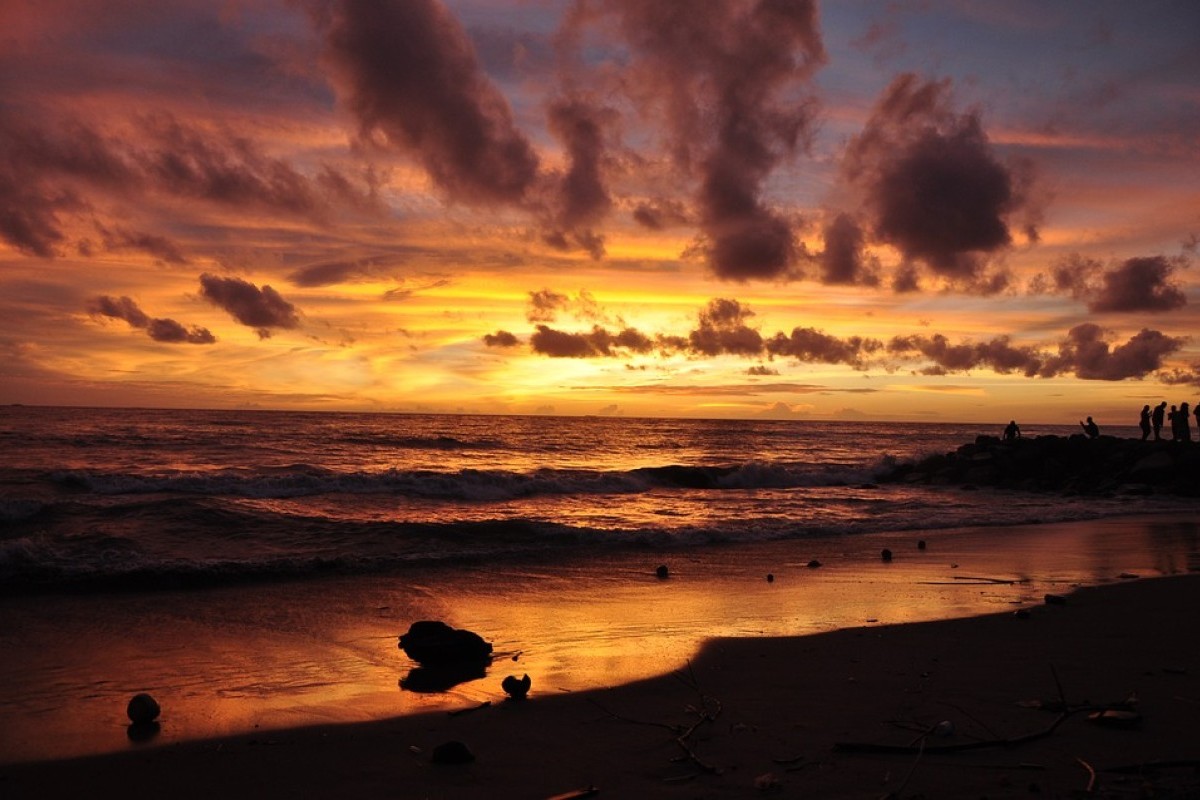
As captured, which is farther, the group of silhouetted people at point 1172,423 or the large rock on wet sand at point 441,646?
the group of silhouetted people at point 1172,423

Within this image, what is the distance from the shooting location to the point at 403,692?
776 centimetres

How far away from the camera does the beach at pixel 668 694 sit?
5.46m

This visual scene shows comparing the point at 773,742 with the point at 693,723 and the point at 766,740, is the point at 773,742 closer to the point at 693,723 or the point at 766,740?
the point at 766,740

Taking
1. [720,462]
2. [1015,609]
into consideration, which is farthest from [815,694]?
[720,462]

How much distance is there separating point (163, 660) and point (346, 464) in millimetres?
33321

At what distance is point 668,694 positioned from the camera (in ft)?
24.6

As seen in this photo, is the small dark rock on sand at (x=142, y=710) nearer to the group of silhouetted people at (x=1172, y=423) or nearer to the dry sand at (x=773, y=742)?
the dry sand at (x=773, y=742)

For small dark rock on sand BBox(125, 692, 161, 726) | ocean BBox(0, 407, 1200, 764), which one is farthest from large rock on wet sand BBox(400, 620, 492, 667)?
small dark rock on sand BBox(125, 692, 161, 726)

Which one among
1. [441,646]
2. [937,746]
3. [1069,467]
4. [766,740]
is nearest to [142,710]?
[441,646]

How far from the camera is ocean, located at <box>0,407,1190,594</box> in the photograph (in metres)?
15.5

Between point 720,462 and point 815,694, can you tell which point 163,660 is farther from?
point 720,462

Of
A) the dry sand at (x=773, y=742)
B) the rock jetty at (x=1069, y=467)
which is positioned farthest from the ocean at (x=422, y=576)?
the rock jetty at (x=1069, y=467)

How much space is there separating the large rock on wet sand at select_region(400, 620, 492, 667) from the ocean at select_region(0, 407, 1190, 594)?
6992 millimetres

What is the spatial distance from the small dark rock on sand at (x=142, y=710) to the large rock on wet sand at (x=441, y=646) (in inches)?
99.4
